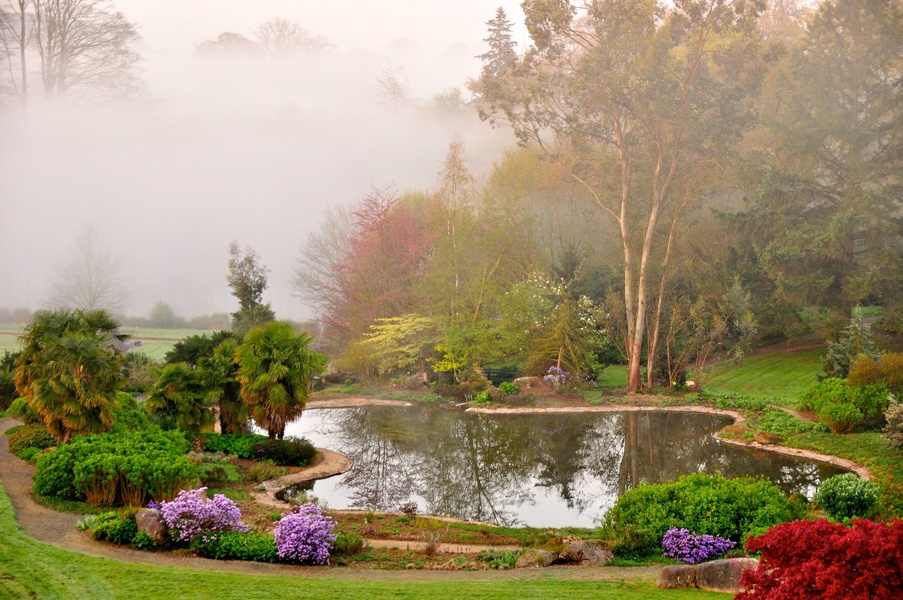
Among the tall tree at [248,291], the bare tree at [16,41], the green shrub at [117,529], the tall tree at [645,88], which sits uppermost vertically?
the bare tree at [16,41]

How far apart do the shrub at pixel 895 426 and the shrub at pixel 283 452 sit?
1236cm

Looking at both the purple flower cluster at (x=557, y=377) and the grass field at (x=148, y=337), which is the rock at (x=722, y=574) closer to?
the purple flower cluster at (x=557, y=377)

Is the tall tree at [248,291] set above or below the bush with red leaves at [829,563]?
Answer: above

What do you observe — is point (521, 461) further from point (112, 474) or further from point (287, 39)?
point (287, 39)

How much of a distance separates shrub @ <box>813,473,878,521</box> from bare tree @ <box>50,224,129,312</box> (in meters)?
28.9

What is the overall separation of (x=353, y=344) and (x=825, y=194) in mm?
19796

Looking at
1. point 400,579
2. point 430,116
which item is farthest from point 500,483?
point 430,116

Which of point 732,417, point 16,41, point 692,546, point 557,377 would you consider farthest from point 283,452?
point 16,41

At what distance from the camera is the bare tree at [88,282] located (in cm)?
3200

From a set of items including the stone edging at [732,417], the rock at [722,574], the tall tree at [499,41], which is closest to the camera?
the rock at [722,574]

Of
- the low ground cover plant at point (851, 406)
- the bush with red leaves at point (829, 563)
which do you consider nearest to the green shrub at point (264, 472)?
the bush with red leaves at point (829, 563)

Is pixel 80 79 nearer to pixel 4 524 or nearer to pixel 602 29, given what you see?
pixel 602 29

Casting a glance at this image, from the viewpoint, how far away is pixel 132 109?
38.2m

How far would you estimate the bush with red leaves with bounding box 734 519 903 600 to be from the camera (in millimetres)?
5164
